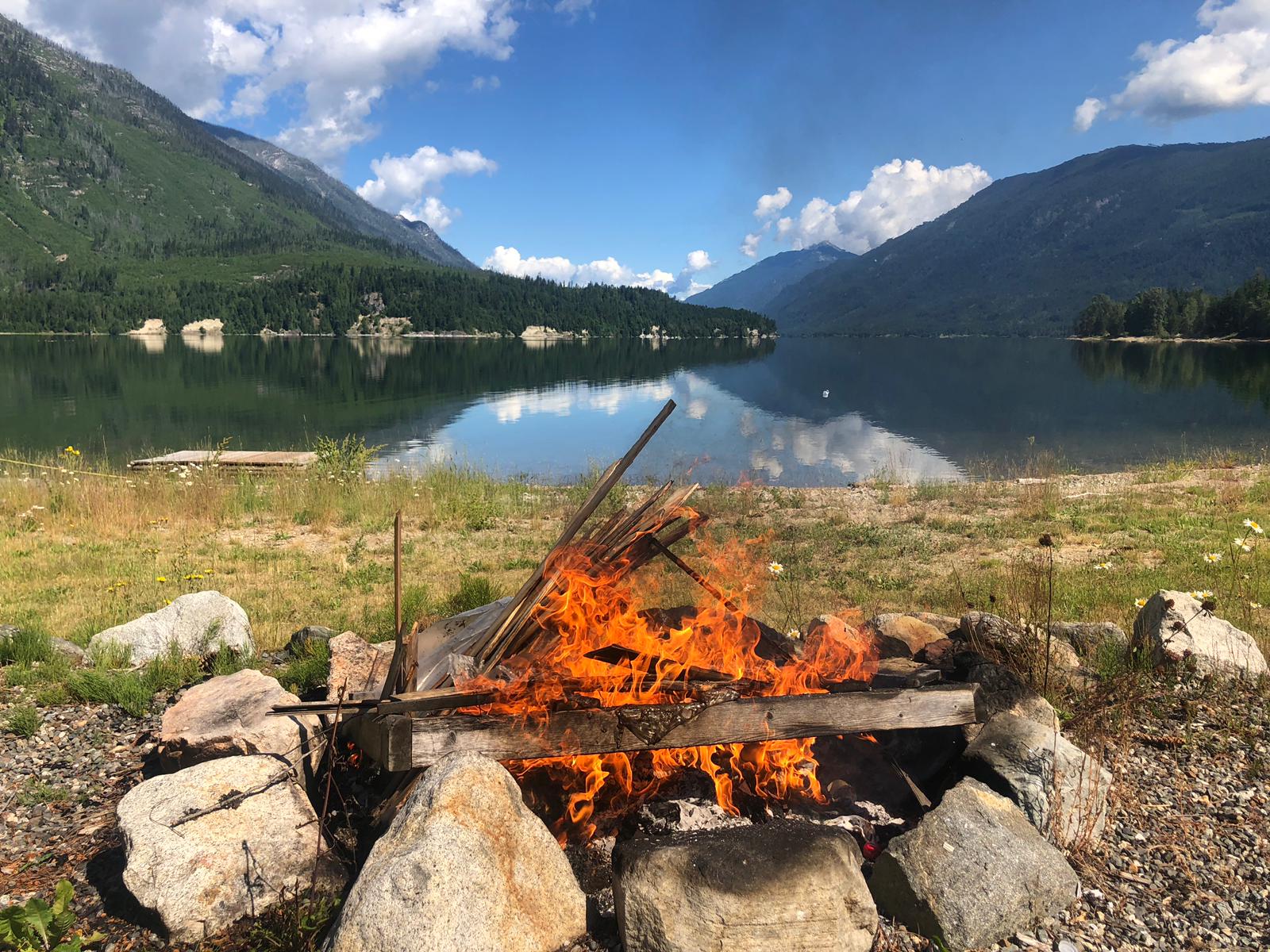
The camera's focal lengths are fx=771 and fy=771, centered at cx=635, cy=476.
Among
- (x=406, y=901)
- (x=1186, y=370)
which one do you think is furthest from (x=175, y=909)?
(x=1186, y=370)

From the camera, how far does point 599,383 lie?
247ft

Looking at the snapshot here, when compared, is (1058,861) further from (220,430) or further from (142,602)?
(220,430)

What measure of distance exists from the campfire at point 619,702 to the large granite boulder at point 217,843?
0.55 metres

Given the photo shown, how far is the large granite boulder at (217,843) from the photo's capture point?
398 cm

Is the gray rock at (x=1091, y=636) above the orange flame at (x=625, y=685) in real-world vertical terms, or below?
below

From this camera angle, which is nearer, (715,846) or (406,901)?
(406,901)

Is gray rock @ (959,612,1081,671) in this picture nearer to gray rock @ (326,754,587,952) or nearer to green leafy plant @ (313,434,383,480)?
gray rock @ (326,754,587,952)

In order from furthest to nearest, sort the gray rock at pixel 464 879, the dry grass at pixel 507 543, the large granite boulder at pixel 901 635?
the dry grass at pixel 507 543 → the large granite boulder at pixel 901 635 → the gray rock at pixel 464 879

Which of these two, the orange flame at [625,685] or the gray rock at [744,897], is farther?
the orange flame at [625,685]

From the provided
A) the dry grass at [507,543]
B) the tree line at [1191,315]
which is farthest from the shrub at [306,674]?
the tree line at [1191,315]

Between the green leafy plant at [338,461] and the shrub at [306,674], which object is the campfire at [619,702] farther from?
the green leafy plant at [338,461]

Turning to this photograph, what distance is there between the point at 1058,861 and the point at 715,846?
1.93 metres

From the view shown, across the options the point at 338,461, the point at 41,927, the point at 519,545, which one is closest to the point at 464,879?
the point at 41,927

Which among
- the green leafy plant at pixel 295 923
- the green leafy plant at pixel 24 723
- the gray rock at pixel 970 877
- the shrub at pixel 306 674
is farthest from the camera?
the shrub at pixel 306 674
